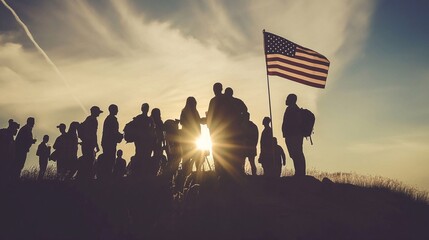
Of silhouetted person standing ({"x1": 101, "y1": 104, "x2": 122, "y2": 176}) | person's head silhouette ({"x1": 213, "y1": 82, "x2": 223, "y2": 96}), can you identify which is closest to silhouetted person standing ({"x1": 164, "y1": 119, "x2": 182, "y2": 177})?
silhouetted person standing ({"x1": 101, "y1": 104, "x2": 122, "y2": 176})

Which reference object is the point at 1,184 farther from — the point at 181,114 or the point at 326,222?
the point at 326,222

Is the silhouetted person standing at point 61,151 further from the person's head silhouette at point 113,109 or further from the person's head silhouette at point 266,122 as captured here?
the person's head silhouette at point 266,122

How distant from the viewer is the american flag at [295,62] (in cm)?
1298

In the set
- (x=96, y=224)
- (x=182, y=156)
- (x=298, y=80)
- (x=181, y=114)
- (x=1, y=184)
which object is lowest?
(x=96, y=224)

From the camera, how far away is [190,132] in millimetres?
10367

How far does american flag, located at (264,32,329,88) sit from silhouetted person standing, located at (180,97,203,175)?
358 centimetres

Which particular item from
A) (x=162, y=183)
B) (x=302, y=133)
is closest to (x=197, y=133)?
(x=162, y=183)

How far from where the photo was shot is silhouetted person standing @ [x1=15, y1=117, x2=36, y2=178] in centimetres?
1150

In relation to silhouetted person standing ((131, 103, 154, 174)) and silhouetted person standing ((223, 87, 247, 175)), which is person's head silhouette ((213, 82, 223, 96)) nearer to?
Result: silhouetted person standing ((223, 87, 247, 175))

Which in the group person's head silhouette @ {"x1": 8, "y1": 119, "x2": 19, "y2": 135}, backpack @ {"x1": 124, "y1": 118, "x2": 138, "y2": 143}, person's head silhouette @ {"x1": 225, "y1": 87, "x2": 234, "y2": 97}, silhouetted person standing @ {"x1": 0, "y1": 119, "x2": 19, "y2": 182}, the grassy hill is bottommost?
the grassy hill

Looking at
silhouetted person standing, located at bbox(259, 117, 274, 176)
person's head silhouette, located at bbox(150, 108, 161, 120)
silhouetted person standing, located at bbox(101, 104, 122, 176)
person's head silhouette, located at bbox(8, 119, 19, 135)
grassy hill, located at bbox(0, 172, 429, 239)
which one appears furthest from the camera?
silhouetted person standing, located at bbox(259, 117, 274, 176)

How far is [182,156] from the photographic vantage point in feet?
34.7

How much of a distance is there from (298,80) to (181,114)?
422 cm

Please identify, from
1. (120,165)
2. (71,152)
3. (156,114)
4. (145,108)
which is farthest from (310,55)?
(71,152)
